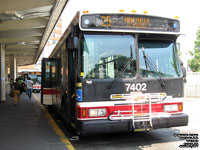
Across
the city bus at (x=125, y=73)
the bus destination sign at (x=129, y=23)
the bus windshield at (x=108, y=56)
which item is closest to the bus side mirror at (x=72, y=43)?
the city bus at (x=125, y=73)

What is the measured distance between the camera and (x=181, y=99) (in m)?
6.23

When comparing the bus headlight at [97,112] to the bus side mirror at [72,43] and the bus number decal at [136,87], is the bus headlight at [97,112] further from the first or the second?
the bus side mirror at [72,43]

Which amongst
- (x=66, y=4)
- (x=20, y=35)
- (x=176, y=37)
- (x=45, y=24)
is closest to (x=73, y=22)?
(x=176, y=37)

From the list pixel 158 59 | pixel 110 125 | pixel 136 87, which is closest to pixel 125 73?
pixel 136 87

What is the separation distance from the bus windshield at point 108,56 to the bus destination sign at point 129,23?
0.23 meters

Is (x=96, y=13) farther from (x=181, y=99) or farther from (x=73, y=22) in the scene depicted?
(x=181, y=99)

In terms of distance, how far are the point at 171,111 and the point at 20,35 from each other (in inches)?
527

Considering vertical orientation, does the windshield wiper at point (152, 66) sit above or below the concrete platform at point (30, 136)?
above

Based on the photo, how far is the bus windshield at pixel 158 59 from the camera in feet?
19.7

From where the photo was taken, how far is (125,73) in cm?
586

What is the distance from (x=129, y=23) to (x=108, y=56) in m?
0.96

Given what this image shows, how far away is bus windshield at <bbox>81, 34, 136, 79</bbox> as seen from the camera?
5.70m

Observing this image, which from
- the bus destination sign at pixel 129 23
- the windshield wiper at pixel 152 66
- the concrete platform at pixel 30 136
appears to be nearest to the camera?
the bus destination sign at pixel 129 23

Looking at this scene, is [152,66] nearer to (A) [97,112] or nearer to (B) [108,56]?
(B) [108,56]
